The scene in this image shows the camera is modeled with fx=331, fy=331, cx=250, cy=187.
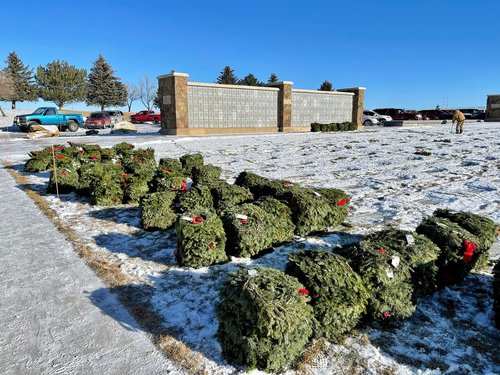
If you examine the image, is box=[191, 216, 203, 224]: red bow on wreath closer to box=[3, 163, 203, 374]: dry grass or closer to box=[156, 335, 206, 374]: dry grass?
box=[3, 163, 203, 374]: dry grass

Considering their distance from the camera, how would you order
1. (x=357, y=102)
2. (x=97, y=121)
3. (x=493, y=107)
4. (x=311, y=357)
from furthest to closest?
(x=493, y=107) < (x=357, y=102) < (x=97, y=121) < (x=311, y=357)

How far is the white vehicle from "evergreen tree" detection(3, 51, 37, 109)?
170 ft

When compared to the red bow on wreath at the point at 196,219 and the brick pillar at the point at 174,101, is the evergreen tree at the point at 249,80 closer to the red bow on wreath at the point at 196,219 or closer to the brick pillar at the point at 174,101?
the brick pillar at the point at 174,101

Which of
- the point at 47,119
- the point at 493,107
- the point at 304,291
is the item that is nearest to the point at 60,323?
the point at 304,291

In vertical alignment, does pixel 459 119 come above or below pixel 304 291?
above

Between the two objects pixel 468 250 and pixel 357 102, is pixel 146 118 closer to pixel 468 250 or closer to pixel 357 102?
pixel 357 102

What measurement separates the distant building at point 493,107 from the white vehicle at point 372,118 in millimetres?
10613

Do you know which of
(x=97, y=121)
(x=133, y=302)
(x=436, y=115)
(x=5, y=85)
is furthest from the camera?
(x=5, y=85)

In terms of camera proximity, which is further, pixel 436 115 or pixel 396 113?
pixel 436 115

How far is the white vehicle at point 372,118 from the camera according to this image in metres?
37.1

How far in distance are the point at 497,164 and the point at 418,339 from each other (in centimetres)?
1005

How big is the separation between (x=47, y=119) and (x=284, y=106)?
61.0 feet

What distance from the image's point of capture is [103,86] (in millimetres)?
57844

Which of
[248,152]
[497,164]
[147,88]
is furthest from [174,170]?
[147,88]
